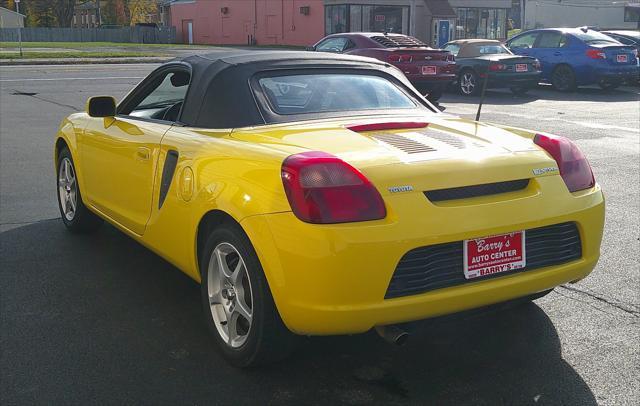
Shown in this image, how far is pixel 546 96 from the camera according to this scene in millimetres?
18609

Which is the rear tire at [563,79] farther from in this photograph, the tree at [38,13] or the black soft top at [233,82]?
the tree at [38,13]

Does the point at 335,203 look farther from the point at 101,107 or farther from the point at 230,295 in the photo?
the point at 101,107

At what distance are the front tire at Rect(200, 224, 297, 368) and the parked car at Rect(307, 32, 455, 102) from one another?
12307 mm

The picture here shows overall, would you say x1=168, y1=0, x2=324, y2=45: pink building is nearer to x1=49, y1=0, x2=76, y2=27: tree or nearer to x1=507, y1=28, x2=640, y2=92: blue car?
x1=49, y1=0, x2=76, y2=27: tree

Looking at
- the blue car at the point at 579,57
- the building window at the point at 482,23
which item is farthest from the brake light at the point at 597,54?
the building window at the point at 482,23

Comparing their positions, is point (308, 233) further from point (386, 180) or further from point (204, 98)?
point (204, 98)

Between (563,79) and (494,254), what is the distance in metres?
17.4

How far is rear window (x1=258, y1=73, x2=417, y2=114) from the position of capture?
13.8ft

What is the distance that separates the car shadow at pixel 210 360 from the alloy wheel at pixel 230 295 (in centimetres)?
16

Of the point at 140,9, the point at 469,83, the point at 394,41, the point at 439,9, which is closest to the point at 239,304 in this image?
the point at 394,41

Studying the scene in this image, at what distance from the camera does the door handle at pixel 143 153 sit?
4.38 m

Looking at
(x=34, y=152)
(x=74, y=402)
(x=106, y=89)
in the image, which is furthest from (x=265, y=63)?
(x=106, y=89)

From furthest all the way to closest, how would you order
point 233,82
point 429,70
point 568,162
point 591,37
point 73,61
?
point 73,61 → point 591,37 → point 429,70 → point 233,82 → point 568,162

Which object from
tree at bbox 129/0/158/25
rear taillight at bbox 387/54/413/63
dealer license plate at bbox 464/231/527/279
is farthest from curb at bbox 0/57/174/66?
tree at bbox 129/0/158/25
